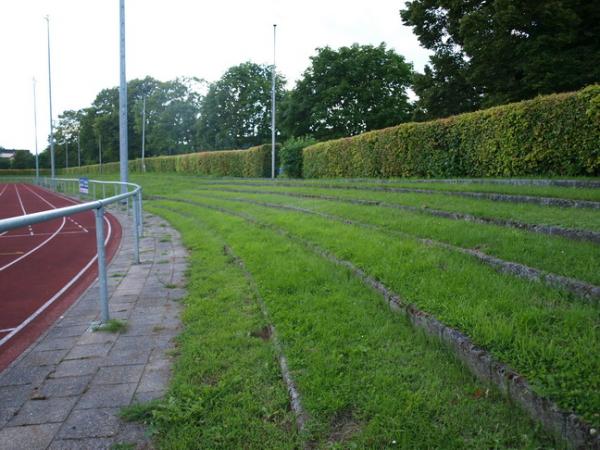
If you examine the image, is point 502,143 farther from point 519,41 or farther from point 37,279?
point 37,279

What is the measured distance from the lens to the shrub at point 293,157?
2650 cm

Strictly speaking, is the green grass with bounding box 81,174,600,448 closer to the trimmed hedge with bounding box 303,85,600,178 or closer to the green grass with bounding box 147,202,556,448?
the green grass with bounding box 147,202,556,448

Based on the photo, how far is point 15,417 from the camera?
3.02m

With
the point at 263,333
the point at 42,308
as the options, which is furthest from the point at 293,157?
the point at 263,333

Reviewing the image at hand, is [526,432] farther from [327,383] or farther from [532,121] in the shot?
[532,121]

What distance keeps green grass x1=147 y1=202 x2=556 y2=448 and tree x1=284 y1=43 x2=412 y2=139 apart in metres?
40.4

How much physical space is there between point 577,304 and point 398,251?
7.95ft

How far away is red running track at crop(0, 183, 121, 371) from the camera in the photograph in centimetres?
498

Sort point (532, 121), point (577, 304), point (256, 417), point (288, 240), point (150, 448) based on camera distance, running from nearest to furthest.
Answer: point (150, 448)
point (256, 417)
point (577, 304)
point (288, 240)
point (532, 121)

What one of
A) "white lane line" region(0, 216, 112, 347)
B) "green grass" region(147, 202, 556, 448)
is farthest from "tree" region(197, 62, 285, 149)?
"green grass" region(147, 202, 556, 448)

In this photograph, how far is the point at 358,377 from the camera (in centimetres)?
307

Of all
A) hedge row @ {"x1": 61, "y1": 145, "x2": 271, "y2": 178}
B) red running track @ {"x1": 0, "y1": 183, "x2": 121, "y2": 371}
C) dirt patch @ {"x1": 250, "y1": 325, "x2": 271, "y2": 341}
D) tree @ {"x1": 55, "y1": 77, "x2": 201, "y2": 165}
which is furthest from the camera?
tree @ {"x1": 55, "y1": 77, "x2": 201, "y2": 165}

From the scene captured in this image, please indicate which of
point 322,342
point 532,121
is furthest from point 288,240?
point 532,121

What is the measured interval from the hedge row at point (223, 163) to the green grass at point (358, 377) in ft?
87.9
